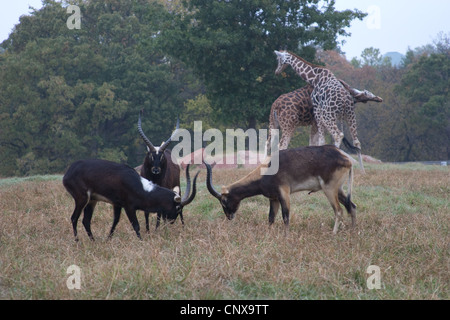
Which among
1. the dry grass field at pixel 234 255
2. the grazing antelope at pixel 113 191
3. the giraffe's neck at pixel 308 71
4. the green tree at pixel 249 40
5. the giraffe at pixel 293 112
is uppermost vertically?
the green tree at pixel 249 40

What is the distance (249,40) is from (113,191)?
43.9 feet

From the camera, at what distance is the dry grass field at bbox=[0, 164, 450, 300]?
15.1 ft

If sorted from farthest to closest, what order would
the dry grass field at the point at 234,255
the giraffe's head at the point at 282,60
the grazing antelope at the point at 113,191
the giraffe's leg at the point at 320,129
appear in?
the giraffe's head at the point at 282,60, the giraffe's leg at the point at 320,129, the grazing antelope at the point at 113,191, the dry grass field at the point at 234,255

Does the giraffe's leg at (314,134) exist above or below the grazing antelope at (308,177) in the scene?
above

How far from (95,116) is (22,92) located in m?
4.25

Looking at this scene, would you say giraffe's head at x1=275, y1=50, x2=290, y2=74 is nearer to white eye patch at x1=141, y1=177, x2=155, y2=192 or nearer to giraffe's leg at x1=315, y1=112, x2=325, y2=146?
giraffe's leg at x1=315, y1=112, x2=325, y2=146

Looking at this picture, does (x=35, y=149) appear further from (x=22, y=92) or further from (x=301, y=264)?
(x=301, y=264)

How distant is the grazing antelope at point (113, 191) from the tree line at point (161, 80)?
1173 cm

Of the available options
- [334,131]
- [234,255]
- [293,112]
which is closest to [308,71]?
[293,112]

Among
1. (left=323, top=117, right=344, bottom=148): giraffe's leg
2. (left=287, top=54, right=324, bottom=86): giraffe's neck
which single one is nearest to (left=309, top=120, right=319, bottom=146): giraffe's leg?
(left=323, top=117, right=344, bottom=148): giraffe's leg

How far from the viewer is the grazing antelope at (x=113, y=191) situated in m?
6.93

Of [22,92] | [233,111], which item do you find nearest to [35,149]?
[22,92]

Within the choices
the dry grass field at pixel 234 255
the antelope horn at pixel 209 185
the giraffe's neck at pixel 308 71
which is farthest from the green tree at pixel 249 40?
the antelope horn at pixel 209 185

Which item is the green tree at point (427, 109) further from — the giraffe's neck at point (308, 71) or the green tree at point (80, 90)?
the giraffe's neck at point (308, 71)
